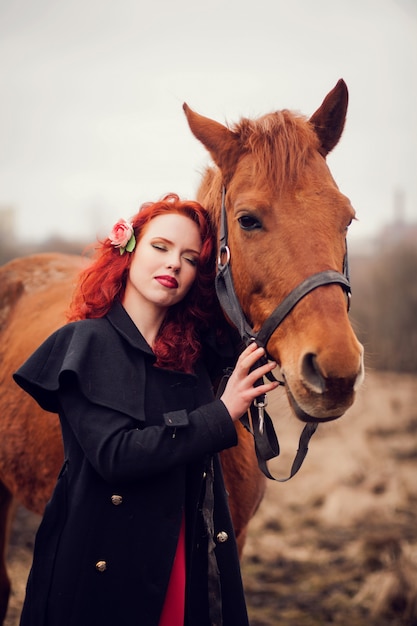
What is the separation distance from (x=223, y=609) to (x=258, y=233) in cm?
127

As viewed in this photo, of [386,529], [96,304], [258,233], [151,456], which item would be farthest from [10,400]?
[386,529]

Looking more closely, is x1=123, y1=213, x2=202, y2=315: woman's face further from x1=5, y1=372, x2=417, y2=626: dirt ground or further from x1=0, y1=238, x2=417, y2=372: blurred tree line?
x1=0, y1=238, x2=417, y2=372: blurred tree line

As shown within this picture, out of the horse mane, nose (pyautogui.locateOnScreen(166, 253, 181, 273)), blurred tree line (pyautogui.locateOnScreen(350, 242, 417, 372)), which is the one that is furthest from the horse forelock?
blurred tree line (pyautogui.locateOnScreen(350, 242, 417, 372))

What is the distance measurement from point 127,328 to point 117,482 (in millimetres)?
496

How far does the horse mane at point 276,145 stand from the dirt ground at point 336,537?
0.86 metres

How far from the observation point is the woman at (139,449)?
5.50ft

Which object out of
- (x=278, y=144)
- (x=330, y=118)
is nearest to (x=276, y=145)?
(x=278, y=144)

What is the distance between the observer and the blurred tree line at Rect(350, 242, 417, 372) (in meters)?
11.3

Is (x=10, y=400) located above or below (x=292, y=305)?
below

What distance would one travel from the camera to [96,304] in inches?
75.2

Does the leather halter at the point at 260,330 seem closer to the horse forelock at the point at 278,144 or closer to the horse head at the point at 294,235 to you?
the horse head at the point at 294,235

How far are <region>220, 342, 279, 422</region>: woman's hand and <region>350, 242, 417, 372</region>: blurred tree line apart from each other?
989 centimetres

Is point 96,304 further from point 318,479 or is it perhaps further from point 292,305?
point 318,479

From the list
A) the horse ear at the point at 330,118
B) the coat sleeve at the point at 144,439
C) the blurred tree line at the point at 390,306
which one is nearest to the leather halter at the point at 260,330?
the coat sleeve at the point at 144,439
